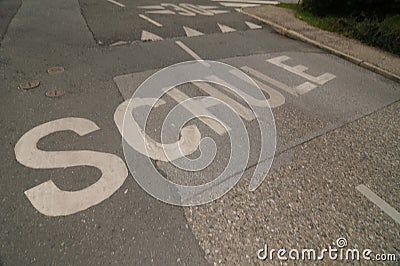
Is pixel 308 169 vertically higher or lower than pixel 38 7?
higher

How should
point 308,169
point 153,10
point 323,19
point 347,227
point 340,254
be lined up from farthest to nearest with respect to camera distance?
point 153,10 < point 323,19 < point 308,169 < point 347,227 < point 340,254

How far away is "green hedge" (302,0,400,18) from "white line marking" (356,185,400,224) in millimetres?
7119

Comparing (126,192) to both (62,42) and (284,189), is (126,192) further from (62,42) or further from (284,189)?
(62,42)

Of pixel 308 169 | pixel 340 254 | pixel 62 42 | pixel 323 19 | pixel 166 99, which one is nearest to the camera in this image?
pixel 340 254

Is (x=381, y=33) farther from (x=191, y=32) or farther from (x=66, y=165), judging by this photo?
(x=66, y=165)

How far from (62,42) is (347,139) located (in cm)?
628

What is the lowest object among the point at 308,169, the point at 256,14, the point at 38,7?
the point at 38,7

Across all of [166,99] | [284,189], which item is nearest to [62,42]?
[166,99]

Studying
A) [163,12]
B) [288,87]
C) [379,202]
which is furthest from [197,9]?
[379,202]

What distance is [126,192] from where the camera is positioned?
270cm

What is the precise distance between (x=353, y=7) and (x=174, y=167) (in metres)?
8.40

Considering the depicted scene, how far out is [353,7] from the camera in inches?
321

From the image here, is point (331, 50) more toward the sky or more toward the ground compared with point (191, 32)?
more toward the sky

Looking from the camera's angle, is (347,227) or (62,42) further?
(62,42)
